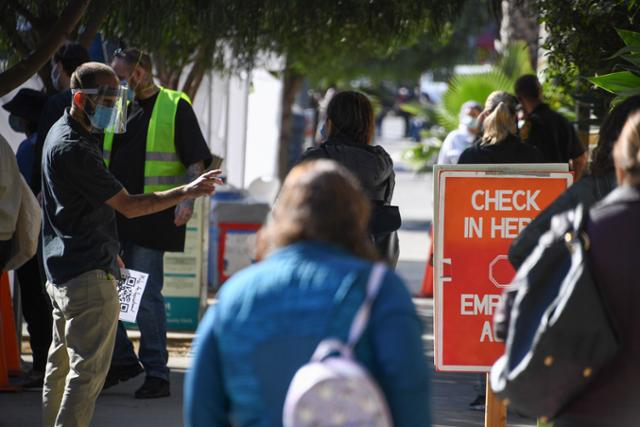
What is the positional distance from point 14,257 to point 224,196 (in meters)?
6.00

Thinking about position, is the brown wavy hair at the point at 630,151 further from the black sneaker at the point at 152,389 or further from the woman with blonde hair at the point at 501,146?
the black sneaker at the point at 152,389

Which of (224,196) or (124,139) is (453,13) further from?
(224,196)

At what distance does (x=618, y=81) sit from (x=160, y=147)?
9.18 ft

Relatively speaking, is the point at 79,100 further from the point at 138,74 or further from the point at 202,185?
the point at 138,74

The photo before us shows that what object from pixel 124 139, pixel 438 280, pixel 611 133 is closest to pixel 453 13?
pixel 124 139

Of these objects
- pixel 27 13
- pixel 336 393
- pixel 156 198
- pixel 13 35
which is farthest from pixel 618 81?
pixel 13 35

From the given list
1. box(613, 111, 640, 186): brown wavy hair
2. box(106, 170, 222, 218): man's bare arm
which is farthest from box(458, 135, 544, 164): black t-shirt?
box(613, 111, 640, 186): brown wavy hair

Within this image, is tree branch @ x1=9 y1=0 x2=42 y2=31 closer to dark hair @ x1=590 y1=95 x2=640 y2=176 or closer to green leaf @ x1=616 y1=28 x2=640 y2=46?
green leaf @ x1=616 y1=28 x2=640 y2=46

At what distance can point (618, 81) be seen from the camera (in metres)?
5.70

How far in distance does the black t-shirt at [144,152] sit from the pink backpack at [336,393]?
15.2ft

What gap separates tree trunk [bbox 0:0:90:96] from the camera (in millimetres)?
6617

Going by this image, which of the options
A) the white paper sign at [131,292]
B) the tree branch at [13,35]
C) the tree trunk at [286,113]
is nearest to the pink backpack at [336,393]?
the white paper sign at [131,292]

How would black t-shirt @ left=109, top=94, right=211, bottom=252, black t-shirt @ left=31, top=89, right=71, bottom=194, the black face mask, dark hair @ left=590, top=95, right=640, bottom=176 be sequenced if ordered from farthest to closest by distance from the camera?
the black face mask, black t-shirt @ left=109, top=94, right=211, bottom=252, black t-shirt @ left=31, top=89, right=71, bottom=194, dark hair @ left=590, top=95, right=640, bottom=176

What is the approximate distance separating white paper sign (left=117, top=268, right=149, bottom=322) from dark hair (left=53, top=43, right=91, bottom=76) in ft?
4.67
